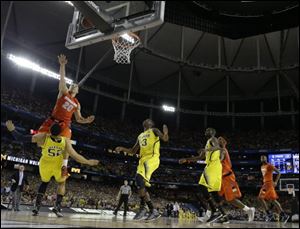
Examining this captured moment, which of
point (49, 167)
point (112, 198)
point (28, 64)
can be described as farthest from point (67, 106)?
point (28, 64)

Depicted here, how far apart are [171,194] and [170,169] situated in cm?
392

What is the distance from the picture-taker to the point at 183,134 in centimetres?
4834

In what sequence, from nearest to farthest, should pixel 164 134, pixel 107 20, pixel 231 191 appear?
pixel 164 134 < pixel 231 191 < pixel 107 20

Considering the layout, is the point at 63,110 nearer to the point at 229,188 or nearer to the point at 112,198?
the point at 229,188

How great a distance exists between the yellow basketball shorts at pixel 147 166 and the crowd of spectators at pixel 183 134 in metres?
31.0

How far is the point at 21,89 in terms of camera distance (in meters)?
39.8

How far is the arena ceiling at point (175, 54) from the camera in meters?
35.6

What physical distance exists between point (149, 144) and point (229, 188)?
2744 millimetres

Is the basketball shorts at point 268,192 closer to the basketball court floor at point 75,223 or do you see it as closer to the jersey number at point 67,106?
the basketball court floor at point 75,223

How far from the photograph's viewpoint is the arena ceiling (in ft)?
117

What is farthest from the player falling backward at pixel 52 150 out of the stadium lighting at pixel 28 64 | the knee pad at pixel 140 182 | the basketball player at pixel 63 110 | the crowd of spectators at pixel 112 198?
the stadium lighting at pixel 28 64

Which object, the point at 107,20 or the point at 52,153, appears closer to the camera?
the point at 52,153

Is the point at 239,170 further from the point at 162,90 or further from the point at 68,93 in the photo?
the point at 68,93

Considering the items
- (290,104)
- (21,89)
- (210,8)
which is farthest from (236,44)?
(21,89)
